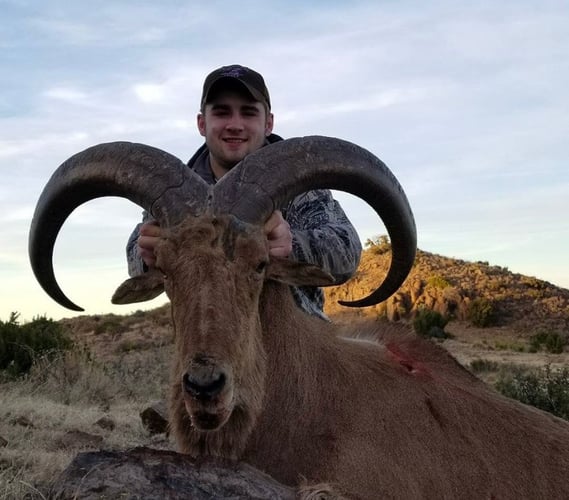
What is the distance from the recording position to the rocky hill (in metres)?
46.3

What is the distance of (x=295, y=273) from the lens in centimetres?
530

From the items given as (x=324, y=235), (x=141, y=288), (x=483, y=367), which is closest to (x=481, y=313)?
(x=483, y=367)

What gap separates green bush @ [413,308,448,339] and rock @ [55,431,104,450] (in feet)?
105

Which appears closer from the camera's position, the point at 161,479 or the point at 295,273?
the point at 161,479

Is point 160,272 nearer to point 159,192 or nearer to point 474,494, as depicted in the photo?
point 159,192

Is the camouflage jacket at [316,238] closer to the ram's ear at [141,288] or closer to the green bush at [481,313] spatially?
the ram's ear at [141,288]

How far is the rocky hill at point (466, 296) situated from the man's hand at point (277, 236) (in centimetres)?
3775

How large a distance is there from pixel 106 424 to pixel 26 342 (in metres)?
9.69

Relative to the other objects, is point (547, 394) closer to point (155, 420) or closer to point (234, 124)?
point (155, 420)

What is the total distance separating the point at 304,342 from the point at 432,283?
45.4 meters

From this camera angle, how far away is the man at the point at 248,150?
6.82 metres

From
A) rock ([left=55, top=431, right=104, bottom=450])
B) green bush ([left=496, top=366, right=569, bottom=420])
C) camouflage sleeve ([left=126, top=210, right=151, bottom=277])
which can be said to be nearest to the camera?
camouflage sleeve ([left=126, top=210, right=151, bottom=277])

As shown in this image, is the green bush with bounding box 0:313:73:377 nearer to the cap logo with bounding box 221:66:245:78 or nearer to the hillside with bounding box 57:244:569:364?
the cap logo with bounding box 221:66:245:78

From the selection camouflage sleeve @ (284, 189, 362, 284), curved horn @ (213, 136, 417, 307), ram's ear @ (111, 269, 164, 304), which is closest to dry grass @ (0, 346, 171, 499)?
ram's ear @ (111, 269, 164, 304)
